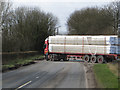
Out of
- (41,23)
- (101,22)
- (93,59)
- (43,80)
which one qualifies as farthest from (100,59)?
(41,23)

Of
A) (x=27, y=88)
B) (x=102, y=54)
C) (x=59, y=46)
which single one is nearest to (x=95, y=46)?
(x=102, y=54)

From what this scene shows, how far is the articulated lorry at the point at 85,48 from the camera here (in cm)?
3138

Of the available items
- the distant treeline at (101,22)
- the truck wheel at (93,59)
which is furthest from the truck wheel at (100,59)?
the distant treeline at (101,22)

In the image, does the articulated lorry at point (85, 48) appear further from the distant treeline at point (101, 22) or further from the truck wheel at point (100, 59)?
the distant treeline at point (101, 22)

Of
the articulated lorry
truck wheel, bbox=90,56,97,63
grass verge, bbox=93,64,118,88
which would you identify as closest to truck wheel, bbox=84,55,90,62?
the articulated lorry

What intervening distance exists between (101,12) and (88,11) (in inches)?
352

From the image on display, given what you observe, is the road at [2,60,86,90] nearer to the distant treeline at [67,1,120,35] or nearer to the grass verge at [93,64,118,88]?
the grass verge at [93,64,118,88]

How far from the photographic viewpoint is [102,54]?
32469mm

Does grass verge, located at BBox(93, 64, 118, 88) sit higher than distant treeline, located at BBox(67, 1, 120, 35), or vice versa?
distant treeline, located at BBox(67, 1, 120, 35)

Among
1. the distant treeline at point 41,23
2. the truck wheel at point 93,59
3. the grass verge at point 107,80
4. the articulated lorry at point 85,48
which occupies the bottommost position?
the truck wheel at point 93,59

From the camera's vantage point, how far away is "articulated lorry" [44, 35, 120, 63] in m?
31.4

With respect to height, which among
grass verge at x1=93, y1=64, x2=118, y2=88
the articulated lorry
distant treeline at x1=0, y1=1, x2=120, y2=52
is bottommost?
grass verge at x1=93, y1=64, x2=118, y2=88

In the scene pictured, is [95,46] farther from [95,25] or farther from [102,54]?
[95,25]

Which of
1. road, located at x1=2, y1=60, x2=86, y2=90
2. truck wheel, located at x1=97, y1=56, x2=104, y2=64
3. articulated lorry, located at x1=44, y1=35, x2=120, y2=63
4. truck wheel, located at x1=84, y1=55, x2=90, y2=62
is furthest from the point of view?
truck wheel, located at x1=84, y1=55, x2=90, y2=62
